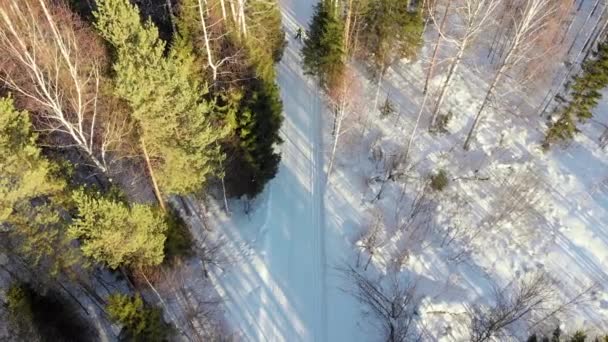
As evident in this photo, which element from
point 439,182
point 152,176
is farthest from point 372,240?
point 152,176

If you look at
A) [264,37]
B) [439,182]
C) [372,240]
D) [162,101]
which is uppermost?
[162,101]

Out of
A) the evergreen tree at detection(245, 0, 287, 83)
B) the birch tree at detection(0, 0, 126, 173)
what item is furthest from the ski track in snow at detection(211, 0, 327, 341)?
the birch tree at detection(0, 0, 126, 173)

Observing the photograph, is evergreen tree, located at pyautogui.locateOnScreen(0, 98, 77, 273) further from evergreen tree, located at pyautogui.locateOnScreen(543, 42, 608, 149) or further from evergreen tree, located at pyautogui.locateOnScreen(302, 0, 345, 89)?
evergreen tree, located at pyautogui.locateOnScreen(543, 42, 608, 149)

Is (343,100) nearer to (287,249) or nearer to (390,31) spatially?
(390,31)

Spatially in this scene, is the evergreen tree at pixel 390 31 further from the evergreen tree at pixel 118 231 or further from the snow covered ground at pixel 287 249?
the evergreen tree at pixel 118 231

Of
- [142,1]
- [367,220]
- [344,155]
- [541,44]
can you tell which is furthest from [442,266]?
[142,1]
